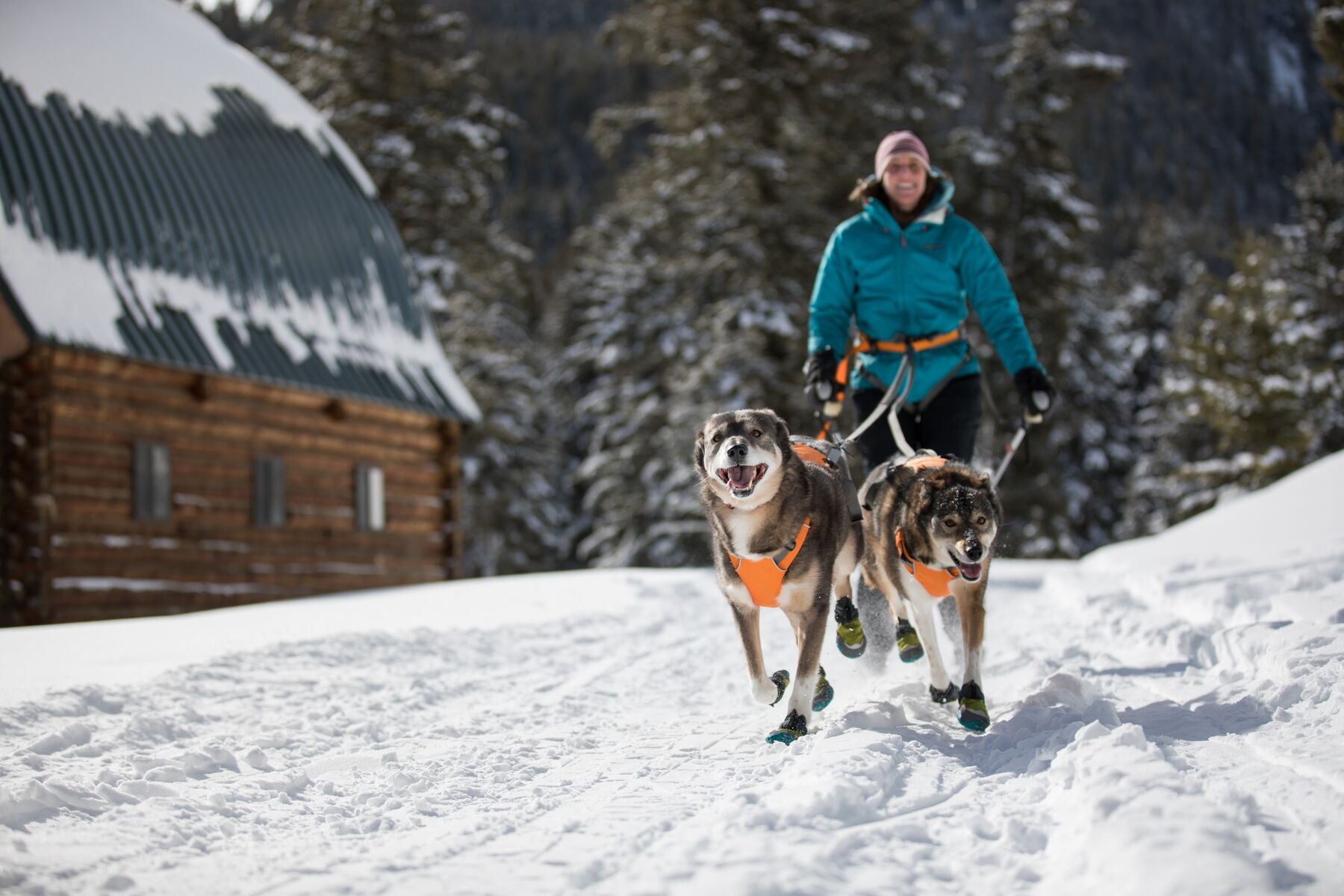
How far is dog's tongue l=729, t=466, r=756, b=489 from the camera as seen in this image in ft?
13.6

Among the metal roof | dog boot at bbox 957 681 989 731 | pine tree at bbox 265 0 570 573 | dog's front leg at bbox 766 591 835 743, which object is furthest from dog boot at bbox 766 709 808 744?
pine tree at bbox 265 0 570 573

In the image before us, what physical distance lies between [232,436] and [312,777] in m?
10.8

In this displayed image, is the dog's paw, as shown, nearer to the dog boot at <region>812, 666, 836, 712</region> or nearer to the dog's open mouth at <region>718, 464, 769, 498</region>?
the dog boot at <region>812, 666, 836, 712</region>

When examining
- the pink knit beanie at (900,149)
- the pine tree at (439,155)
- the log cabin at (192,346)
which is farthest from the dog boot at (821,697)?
the pine tree at (439,155)

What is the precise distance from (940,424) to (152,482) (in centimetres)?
A: 1053

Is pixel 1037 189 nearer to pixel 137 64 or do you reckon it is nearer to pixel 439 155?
pixel 439 155

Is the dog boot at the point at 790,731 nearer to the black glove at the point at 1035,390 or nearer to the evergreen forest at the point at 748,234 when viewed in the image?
the black glove at the point at 1035,390

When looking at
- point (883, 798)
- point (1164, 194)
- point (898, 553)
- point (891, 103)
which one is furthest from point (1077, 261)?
point (1164, 194)

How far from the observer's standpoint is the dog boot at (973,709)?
4.04 meters

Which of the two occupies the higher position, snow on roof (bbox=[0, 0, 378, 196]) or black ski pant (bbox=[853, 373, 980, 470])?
snow on roof (bbox=[0, 0, 378, 196])

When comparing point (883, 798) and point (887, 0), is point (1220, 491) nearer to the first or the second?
point (887, 0)

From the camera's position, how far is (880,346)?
5.51 m

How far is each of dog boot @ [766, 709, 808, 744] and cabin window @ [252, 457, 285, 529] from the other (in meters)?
11.6

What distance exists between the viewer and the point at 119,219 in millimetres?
12352
